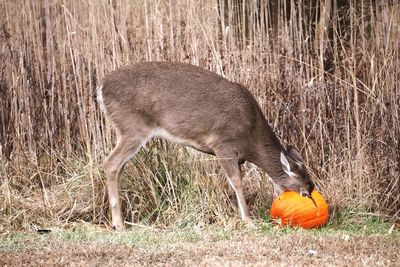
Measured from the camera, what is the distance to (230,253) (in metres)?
5.82

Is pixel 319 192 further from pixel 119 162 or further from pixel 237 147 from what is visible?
pixel 119 162

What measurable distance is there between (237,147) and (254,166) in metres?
0.66

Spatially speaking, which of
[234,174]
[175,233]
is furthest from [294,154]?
[175,233]

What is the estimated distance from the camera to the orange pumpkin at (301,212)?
6820mm

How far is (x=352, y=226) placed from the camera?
6992 millimetres

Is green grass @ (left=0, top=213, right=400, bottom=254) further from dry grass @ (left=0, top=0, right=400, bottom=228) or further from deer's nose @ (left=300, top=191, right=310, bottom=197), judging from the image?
deer's nose @ (left=300, top=191, right=310, bottom=197)

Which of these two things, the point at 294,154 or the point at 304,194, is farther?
the point at 294,154

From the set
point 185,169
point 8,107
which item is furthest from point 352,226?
point 8,107

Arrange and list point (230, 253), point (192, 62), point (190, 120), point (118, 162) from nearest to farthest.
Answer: point (230, 253)
point (118, 162)
point (190, 120)
point (192, 62)

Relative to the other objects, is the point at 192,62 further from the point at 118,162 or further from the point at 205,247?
the point at 205,247

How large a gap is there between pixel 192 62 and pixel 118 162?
4.58 feet

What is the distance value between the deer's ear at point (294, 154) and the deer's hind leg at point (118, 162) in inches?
47.9

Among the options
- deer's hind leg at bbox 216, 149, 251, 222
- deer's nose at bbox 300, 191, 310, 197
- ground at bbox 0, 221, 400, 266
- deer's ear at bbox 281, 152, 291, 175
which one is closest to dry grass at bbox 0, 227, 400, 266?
ground at bbox 0, 221, 400, 266

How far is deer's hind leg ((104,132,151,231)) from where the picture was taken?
6961 mm
